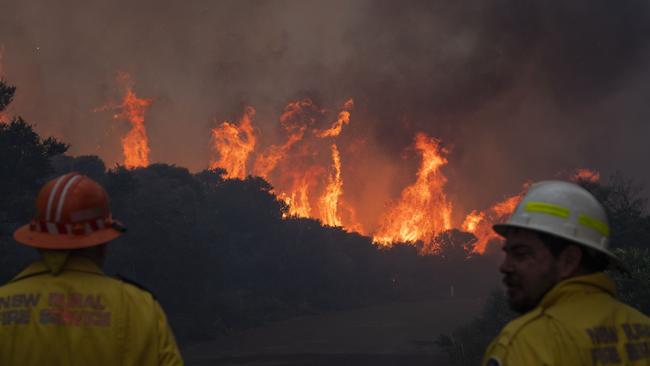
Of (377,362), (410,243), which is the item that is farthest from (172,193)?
(410,243)

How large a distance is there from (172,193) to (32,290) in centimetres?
5105

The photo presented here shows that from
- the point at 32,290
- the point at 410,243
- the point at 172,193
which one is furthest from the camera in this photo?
the point at 410,243

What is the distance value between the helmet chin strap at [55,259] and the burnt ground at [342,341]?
2892 cm

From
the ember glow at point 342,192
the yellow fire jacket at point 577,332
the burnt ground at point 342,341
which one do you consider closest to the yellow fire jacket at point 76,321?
the yellow fire jacket at point 577,332

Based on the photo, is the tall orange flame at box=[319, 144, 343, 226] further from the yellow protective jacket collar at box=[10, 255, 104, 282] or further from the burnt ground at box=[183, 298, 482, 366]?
the yellow protective jacket collar at box=[10, 255, 104, 282]

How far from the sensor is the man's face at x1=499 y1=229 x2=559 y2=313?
2801mm

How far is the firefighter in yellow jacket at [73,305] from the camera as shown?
3.04 m

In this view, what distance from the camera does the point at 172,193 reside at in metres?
52.9

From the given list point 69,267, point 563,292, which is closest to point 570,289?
point 563,292

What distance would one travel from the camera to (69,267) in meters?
3.21

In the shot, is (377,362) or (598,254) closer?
(598,254)

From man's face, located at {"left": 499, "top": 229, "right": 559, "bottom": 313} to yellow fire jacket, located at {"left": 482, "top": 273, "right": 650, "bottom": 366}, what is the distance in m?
0.09

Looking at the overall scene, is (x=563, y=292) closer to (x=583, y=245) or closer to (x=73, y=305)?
(x=583, y=245)

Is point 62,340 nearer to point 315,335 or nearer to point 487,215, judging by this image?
point 315,335
